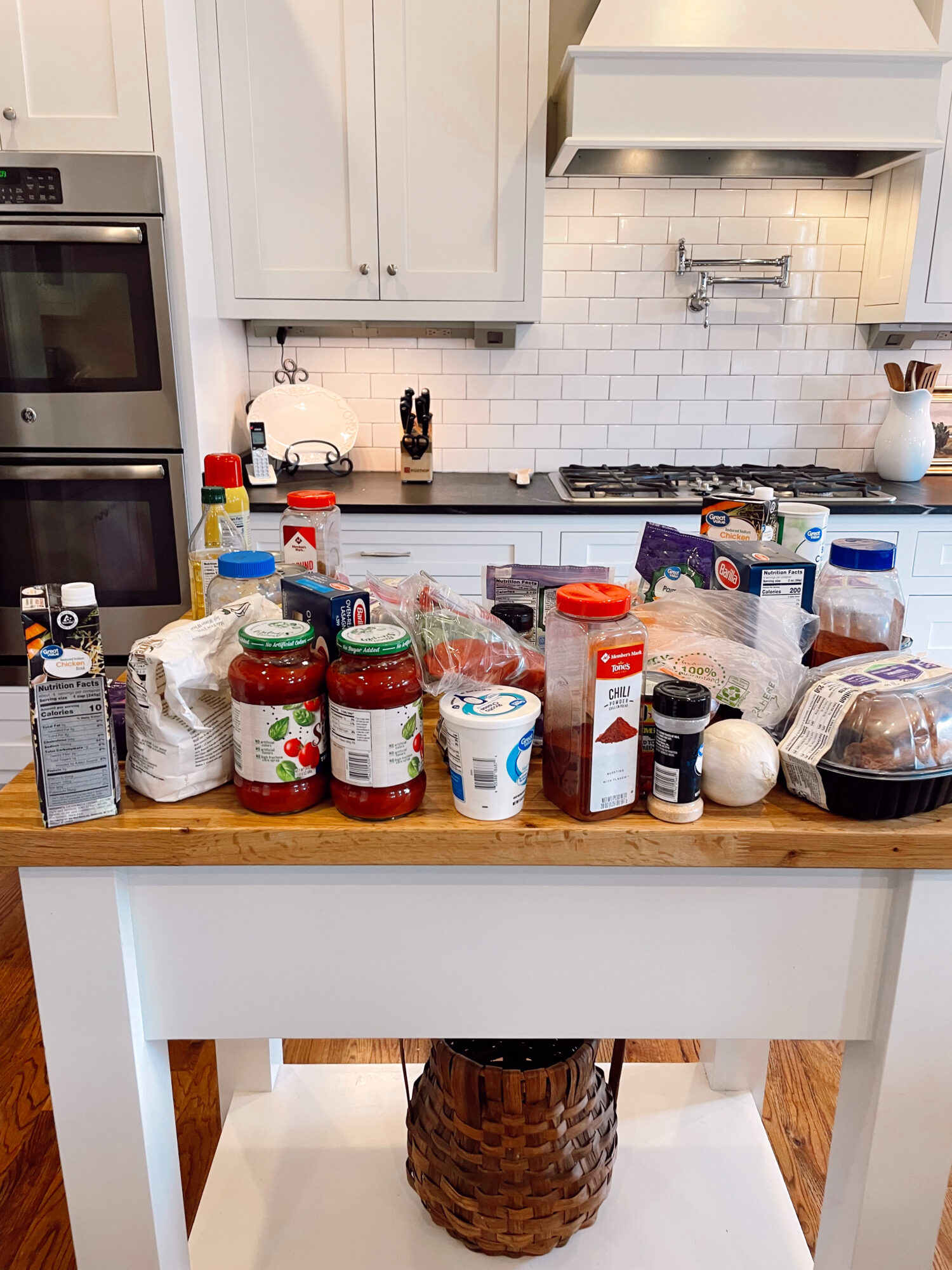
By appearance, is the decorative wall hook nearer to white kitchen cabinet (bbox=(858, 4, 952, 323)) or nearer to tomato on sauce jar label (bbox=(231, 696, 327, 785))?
white kitchen cabinet (bbox=(858, 4, 952, 323))

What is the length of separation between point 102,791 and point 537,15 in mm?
2609

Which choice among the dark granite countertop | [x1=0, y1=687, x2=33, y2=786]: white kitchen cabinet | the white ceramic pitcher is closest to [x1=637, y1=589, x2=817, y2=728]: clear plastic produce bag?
the dark granite countertop

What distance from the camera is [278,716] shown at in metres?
0.87

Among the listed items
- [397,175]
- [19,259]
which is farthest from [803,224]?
[19,259]

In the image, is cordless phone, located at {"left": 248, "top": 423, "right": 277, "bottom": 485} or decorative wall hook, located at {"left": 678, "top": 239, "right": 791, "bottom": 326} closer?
cordless phone, located at {"left": 248, "top": 423, "right": 277, "bottom": 485}

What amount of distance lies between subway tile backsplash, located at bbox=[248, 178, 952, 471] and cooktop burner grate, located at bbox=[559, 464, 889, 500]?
0.13 metres

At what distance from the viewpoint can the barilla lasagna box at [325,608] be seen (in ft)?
3.14

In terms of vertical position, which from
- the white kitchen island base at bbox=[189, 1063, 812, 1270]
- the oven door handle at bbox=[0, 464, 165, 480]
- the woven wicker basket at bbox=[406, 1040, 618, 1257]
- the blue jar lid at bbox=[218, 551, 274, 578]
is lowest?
the white kitchen island base at bbox=[189, 1063, 812, 1270]

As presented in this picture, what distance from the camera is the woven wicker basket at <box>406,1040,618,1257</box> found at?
1.25 meters

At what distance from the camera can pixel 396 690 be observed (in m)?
0.85

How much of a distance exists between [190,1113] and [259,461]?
1.83 m

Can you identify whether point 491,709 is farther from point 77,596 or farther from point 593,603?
point 77,596

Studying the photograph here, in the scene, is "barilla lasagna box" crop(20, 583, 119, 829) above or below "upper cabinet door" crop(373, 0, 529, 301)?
below

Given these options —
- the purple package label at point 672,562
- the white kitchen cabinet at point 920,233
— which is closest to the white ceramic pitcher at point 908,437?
the white kitchen cabinet at point 920,233
